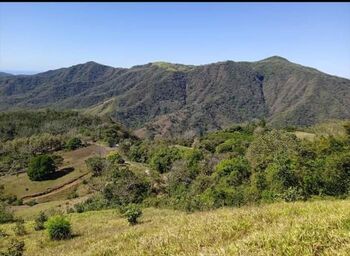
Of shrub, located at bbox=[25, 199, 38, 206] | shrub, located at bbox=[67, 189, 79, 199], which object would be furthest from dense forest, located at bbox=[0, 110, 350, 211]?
shrub, located at bbox=[25, 199, 38, 206]

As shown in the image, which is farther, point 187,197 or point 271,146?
point 271,146

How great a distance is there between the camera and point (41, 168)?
307ft

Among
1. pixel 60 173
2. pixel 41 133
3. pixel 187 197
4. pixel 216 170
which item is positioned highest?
pixel 187 197

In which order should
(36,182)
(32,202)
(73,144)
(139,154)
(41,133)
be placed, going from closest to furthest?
(32,202), (36,182), (139,154), (73,144), (41,133)

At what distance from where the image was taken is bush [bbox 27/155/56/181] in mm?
93562

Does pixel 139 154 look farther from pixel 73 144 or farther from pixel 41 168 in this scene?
pixel 73 144

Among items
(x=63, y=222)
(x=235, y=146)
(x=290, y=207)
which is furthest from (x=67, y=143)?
(x=290, y=207)

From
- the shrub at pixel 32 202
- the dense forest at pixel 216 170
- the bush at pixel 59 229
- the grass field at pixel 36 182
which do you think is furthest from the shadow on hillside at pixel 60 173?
the bush at pixel 59 229

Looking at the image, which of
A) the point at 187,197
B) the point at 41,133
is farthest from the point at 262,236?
the point at 41,133

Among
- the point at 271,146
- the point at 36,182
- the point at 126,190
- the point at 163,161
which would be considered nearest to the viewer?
the point at 126,190

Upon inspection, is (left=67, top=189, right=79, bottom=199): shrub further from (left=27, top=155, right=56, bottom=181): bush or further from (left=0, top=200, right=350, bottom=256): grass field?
(left=0, top=200, right=350, bottom=256): grass field

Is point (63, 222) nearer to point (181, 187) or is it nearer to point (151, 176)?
point (181, 187)

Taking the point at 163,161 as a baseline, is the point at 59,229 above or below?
above

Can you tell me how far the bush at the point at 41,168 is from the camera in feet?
307
